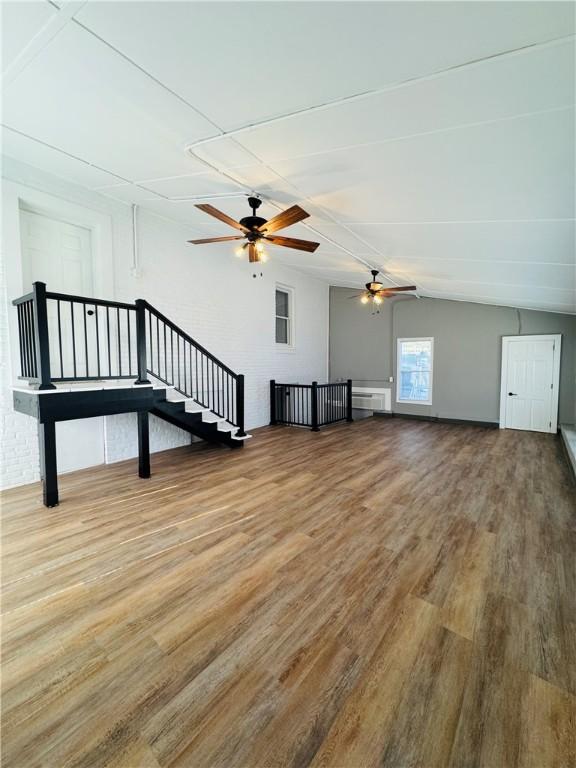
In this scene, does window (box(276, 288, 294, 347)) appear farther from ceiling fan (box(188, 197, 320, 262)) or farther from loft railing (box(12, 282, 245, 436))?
ceiling fan (box(188, 197, 320, 262))

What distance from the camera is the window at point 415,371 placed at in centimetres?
815

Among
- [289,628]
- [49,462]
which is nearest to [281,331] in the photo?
[49,462]

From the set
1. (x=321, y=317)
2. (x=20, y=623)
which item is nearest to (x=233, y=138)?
(x=20, y=623)

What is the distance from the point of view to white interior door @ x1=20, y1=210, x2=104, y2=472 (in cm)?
401

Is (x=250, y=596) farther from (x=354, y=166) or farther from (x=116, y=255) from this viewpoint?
(x=116, y=255)

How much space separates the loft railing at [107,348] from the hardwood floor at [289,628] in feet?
4.95

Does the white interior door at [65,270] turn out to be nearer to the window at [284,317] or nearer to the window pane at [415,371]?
the window at [284,317]

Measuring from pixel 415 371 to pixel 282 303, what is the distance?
3.73m

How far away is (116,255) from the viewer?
4.70m

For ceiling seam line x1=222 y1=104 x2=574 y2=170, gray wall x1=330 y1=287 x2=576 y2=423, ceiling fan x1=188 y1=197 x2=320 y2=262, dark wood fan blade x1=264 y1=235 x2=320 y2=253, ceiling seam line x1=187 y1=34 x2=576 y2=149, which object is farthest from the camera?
gray wall x1=330 y1=287 x2=576 y2=423

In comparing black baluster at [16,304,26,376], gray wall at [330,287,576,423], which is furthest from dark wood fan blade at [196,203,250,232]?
gray wall at [330,287,576,423]

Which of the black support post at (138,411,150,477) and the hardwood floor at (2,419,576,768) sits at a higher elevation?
the black support post at (138,411,150,477)

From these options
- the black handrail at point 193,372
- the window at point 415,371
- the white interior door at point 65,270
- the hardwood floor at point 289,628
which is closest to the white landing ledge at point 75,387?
the white interior door at point 65,270

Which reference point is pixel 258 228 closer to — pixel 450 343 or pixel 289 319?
pixel 289 319
